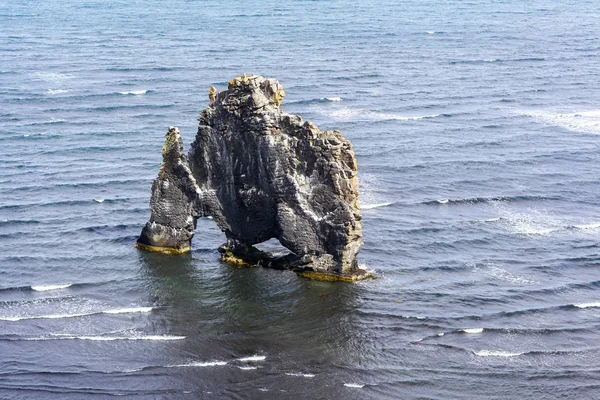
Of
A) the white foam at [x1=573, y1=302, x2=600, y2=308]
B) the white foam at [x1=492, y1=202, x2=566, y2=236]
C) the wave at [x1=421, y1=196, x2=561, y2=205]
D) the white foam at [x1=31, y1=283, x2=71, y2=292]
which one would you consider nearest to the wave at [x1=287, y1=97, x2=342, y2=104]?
the wave at [x1=421, y1=196, x2=561, y2=205]

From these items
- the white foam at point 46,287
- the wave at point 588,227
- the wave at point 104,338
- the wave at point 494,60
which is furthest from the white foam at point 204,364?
the wave at point 494,60

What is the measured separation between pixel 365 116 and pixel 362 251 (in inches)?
1377

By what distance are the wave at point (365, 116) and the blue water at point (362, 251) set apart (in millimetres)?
385

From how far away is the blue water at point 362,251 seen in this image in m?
47.2

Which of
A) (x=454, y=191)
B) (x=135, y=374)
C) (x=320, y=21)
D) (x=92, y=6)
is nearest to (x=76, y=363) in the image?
(x=135, y=374)

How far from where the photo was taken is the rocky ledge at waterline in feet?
181

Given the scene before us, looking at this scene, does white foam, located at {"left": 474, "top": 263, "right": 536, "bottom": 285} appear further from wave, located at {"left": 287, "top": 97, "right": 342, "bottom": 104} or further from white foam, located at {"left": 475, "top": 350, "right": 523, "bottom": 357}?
wave, located at {"left": 287, "top": 97, "right": 342, "bottom": 104}

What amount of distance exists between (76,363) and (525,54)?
307 ft

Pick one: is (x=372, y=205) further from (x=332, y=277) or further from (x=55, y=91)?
(x=55, y=91)

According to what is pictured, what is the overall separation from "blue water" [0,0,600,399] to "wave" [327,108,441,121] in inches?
15.2

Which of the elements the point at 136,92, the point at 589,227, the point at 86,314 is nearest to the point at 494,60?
the point at 136,92

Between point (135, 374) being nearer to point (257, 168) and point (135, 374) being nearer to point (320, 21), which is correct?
point (257, 168)

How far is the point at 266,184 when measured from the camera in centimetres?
5675

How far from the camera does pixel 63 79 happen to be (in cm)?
10894
